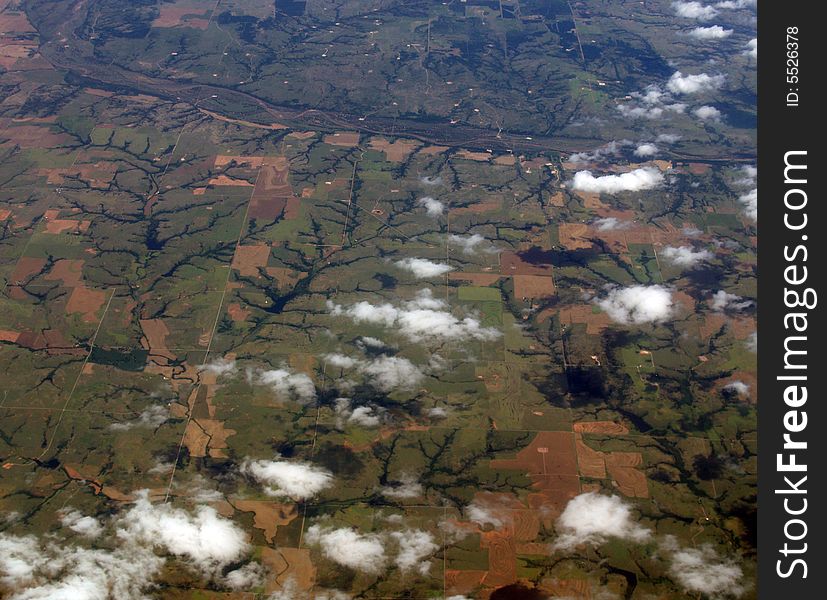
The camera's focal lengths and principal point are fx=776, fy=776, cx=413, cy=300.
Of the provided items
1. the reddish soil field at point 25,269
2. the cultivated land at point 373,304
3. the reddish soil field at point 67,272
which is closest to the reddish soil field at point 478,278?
the cultivated land at point 373,304

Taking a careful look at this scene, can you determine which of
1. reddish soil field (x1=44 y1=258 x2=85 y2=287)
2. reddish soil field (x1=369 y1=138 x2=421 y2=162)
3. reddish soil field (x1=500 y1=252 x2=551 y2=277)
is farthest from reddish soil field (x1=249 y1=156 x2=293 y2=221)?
reddish soil field (x1=500 y1=252 x2=551 y2=277)

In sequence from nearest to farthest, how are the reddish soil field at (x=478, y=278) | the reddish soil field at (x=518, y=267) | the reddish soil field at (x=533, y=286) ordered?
the reddish soil field at (x=533, y=286)
the reddish soil field at (x=478, y=278)
the reddish soil field at (x=518, y=267)

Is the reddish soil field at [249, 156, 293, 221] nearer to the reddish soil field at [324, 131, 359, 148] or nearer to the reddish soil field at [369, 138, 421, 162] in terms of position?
the reddish soil field at [324, 131, 359, 148]

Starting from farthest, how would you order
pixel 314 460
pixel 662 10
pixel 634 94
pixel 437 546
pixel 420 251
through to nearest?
1. pixel 662 10
2. pixel 634 94
3. pixel 420 251
4. pixel 314 460
5. pixel 437 546

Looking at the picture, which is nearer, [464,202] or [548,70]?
[464,202]

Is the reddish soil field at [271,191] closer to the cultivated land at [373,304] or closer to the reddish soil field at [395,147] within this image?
the cultivated land at [373,304]

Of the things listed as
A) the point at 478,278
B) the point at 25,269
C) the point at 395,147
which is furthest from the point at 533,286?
the point at 25,269
